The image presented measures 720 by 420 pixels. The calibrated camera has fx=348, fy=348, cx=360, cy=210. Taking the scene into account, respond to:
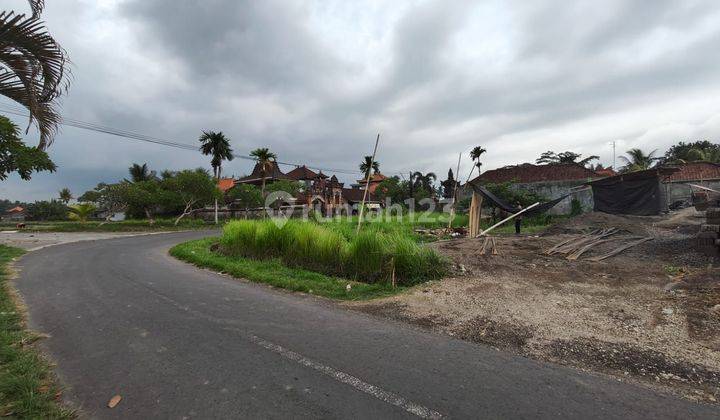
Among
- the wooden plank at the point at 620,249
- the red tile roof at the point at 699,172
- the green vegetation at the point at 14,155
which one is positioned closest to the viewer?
the wooden plank at the point at 620,249

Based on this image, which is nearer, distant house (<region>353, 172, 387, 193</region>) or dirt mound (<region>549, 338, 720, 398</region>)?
dirt mound (<region>549, 338, 720, 398</region>)

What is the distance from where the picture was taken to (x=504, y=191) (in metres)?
22.5

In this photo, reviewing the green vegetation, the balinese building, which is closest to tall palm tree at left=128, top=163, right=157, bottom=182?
the balinese building

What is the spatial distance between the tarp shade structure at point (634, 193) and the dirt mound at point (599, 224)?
183 cm

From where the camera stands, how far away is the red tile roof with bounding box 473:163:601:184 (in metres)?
26.5

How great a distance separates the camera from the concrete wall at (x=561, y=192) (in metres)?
23.7

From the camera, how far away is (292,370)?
3.09 meters

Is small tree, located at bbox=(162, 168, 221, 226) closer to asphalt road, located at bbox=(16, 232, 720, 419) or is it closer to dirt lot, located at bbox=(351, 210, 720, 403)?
asphalt road, located at bbox=(16, 232, 720, 419)

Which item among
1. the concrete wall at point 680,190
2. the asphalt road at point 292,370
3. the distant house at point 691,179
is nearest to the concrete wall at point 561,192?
the distant house at point 691,179

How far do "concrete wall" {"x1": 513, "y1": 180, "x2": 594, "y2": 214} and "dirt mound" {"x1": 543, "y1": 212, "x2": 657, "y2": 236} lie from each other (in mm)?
9512

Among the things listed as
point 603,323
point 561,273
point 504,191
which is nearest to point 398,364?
point 603,323

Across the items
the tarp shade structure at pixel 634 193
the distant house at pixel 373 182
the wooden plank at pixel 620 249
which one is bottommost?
the wooden plank at pixel 620 249

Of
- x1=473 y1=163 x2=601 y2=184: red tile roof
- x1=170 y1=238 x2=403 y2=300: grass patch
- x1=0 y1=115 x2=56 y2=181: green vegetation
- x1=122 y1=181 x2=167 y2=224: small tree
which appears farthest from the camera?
x1=122 y1=181 x2=167 y2=224: small tree

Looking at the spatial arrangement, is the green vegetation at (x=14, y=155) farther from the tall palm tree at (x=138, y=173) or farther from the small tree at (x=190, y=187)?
the tall palm tree at (x=138, y=173)
